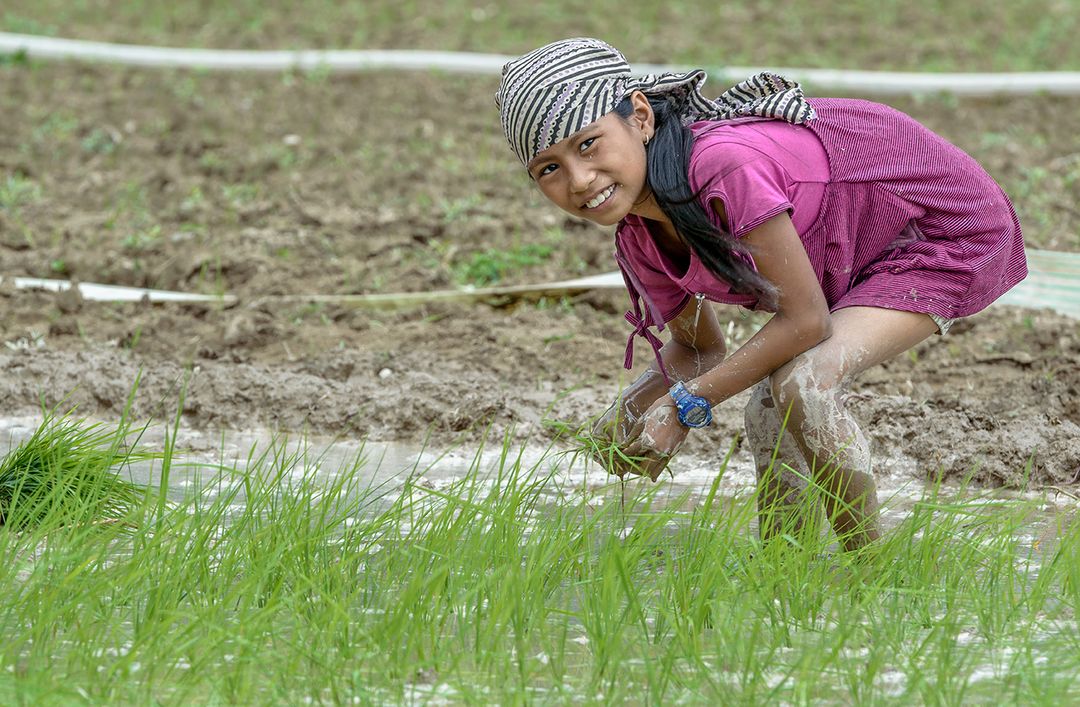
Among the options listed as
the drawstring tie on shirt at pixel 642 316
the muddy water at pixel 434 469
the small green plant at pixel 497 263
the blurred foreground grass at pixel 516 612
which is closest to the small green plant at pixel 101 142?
the small green plant at pixel 497 263

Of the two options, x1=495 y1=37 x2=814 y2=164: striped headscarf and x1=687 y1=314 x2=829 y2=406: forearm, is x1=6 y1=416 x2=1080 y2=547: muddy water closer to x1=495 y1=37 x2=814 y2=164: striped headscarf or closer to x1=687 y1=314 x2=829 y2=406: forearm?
x1=687 y1=314 x2=829 y2=406: forearm

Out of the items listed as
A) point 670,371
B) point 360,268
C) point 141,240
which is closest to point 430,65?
point 141,240

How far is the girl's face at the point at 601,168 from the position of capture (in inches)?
108

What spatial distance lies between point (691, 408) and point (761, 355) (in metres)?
0.18

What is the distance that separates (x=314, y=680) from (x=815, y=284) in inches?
49.3

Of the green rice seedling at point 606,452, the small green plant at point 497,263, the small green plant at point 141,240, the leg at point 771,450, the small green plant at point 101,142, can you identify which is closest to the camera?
the green rice seedling at point 606,452

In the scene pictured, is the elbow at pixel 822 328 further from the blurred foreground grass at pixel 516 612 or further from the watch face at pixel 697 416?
the blurred foreground grass at pixel 516 612

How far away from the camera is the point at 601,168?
9.00 feet

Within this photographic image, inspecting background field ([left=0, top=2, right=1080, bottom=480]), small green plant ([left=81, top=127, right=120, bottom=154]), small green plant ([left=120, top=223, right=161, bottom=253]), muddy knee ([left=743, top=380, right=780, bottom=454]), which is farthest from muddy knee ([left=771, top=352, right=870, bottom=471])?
small green plant ([left=81, top=127, right=120, bottom=154])

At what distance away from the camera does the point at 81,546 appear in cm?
268

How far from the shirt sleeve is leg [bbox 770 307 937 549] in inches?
12.6

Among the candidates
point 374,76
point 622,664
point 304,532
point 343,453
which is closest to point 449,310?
point 343,453

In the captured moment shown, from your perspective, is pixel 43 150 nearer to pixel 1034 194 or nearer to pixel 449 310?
pixel 449 310

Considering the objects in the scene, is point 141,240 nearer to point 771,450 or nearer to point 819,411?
point 771,450
